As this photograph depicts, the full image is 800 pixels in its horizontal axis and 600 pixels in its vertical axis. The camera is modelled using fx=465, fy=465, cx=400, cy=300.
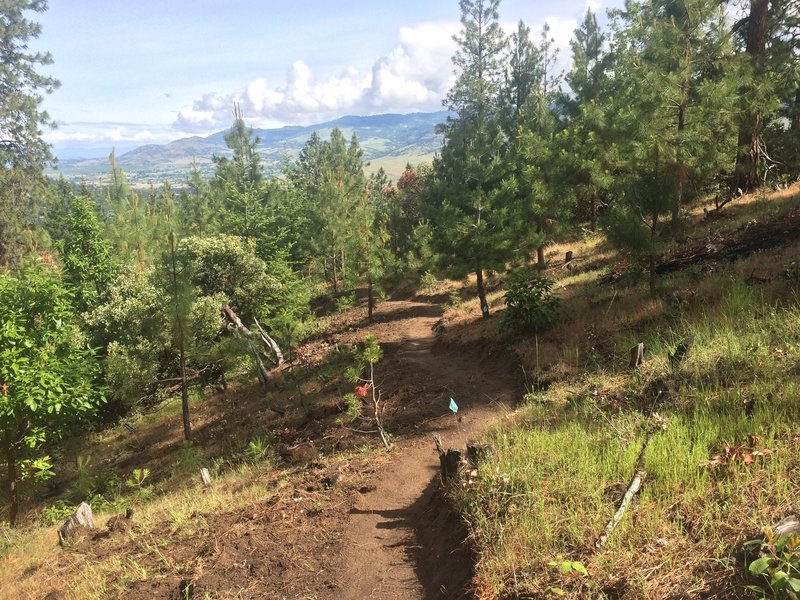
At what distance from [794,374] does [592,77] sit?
75.7 feet

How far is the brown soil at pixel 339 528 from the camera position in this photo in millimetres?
4386

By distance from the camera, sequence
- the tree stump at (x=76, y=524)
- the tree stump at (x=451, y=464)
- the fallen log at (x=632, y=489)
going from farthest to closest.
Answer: the tree stump at (x=76, y=524), the tree stump at (x=451, y=464), the fallen log at (x=632, y=489)

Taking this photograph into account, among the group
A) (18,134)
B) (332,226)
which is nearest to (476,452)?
(332,226)

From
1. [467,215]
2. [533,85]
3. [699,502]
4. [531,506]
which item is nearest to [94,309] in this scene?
[467,215]

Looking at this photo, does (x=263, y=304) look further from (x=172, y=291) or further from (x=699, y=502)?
(x=699, y=502)

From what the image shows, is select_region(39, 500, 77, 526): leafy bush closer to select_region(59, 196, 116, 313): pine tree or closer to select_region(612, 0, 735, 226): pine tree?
select_region(59, 196, 116, 313): pine tree

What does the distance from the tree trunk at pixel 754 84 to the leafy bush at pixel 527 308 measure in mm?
10043

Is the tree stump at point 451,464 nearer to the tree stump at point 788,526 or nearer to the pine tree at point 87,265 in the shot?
the tree stump at point 788,526

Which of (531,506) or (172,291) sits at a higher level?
(172,291)

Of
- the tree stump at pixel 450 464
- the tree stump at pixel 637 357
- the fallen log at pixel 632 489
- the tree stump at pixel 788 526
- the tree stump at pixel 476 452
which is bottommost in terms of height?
the tree stump at pixel 450 464

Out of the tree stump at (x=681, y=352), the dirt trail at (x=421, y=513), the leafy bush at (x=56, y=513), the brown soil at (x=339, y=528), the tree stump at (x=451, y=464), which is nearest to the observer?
the dirt trail at (x=421, y=513)

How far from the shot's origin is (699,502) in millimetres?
3318

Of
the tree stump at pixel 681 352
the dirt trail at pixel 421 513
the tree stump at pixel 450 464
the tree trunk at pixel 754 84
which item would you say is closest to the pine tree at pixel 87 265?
the dirt trail at pixel 421 513

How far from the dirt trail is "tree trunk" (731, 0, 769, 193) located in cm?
1340
